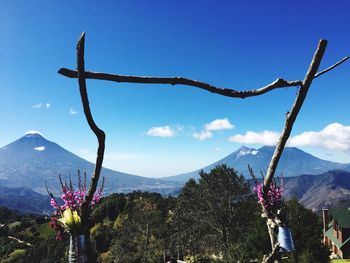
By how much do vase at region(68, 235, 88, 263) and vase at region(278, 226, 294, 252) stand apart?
4.73ft

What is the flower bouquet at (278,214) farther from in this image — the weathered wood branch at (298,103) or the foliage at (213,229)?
the foliage at (213,229)

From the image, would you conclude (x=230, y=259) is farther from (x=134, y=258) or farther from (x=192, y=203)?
(x=134, y=258)

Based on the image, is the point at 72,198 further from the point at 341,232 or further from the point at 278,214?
the point at 341,232

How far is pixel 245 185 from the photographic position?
36000 millimetres

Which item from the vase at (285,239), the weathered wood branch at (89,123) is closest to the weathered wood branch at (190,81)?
the weathered wood branch at (89,123)

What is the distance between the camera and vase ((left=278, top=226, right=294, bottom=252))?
9.10 ft

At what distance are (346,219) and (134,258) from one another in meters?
27.4

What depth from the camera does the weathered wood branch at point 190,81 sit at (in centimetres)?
188

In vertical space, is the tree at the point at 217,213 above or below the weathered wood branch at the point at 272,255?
below

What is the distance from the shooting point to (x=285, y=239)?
2.83 m

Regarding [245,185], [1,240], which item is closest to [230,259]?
[245,185]

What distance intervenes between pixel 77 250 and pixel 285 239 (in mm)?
1576

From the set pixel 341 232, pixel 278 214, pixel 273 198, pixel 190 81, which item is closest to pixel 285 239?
pixel 278 214

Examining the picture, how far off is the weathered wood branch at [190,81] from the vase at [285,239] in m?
1.20
